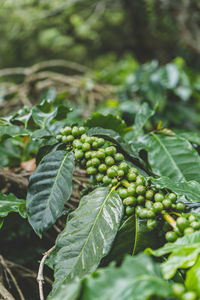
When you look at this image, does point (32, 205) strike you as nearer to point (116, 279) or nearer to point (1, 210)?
point (1, 210)

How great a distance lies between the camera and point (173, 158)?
0.82 m

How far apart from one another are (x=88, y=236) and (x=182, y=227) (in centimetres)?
21

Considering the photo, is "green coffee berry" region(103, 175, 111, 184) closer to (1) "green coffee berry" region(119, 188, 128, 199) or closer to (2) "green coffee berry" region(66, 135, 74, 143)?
(1) "green coffee berry" region(119, 188, 128, 199)

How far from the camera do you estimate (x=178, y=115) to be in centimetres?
182

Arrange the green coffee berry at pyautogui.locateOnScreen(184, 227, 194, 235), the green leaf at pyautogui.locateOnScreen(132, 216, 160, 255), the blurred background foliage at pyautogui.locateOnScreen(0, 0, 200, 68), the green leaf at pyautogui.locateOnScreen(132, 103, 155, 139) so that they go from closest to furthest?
the green coffee berry at pyautogui.locateOnScreen(184, 227, 194, 235), the green leaf at pyautogui.locateOnScreen(132, 216, 160, 255), the green leaf at pyautogui.locateOnScreen(132, 103, 155, 139), the blurred background foliage at pyautogui.locateOnScreen(0, 0, 200, 68)

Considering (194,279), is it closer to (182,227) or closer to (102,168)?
(182,227)

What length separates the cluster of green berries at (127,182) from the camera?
1.74ft

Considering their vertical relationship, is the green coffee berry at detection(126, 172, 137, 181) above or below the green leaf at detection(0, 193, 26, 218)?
above

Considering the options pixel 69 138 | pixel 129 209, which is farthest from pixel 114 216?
pixel 69 138

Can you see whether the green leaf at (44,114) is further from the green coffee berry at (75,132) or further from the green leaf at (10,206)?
the green leaf at (10,206)

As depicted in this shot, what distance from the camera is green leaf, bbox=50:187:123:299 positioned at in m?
0.52

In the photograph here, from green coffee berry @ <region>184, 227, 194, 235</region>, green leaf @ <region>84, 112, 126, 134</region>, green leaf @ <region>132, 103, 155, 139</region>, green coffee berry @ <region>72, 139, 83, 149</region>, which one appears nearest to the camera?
green coffee berry @ <region>184, 227, 194, 235</region>

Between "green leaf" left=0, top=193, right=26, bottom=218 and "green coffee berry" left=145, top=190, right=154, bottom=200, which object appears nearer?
"green coffee berry" left=145, top=190, right=154, bottom=200

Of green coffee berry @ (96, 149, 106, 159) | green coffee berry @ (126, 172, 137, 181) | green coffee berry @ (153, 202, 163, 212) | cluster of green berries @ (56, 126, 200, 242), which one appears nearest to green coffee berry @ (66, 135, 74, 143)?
cluster of green berries @ (56, 126, 200, 242)
